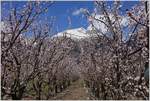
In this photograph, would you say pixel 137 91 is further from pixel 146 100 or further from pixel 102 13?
pixel 102 13

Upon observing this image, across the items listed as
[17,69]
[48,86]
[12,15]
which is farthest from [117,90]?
[48,86]

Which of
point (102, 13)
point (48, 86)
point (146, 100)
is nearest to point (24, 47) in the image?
point (102, 13)

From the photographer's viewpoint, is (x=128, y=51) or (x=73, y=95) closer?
(x=128, y=51)

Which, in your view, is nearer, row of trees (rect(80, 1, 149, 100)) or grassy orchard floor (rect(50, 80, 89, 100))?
row of trees (rect(80, 1, 149, 100))

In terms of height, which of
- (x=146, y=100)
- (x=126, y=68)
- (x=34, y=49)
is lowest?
(x=146, y=100)

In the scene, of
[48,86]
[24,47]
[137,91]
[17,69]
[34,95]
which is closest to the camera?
[137,91]

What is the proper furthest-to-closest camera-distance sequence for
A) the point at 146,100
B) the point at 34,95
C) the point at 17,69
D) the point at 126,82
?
the point at 34,95
the point at 17,69
the point at 126,82
the point at 146,100

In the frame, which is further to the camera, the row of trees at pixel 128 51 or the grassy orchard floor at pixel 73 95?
the grassy orchard floor at pixel 73 95

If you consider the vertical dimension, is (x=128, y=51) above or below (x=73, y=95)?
above

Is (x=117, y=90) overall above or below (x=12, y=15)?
below

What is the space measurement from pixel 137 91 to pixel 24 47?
17.1 feet

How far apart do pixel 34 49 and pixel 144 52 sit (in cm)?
494

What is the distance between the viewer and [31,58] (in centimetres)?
1316

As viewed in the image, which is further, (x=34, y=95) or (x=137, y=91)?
(x=34, y=95)
